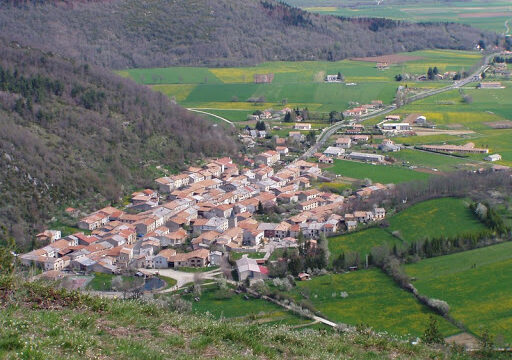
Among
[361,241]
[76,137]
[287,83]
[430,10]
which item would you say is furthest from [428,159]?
[430,10]

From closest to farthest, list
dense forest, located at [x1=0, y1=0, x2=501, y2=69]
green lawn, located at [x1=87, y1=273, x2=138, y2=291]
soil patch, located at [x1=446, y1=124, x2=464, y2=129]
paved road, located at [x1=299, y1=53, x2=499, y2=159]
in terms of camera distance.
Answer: green lawn, located at [x1=87, y1=273, x2=138, y2=291] < paved road, located at [x1=299, y1=53, x2=499, y2=159] < soil patch, located at [x1=446, y1=124, x2=464, y2=129] < dense forest, located at [x1=0, y1=0, x2=501, y2=69]

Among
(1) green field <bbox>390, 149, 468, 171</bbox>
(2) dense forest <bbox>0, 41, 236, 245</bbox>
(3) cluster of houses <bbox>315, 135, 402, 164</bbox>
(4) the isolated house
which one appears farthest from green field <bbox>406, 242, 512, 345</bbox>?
(4) the isolated house

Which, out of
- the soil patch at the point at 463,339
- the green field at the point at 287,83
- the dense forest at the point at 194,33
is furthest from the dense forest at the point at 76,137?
the dense forest at the point at 194,33

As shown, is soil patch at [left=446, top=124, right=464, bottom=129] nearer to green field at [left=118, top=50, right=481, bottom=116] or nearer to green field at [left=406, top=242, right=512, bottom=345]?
green field at [left=118, top=50, right=481, bottom=116]

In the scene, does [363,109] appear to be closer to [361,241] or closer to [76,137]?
[76,137]

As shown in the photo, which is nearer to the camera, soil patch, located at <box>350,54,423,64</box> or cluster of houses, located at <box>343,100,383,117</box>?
cluster of houses, located at <box>343,100,383,117</box>

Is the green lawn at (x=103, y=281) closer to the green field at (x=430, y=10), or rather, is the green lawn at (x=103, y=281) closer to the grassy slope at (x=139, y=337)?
the grassy slope at (x=139, y=337)

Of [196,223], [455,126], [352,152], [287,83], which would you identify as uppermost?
[287,83]
